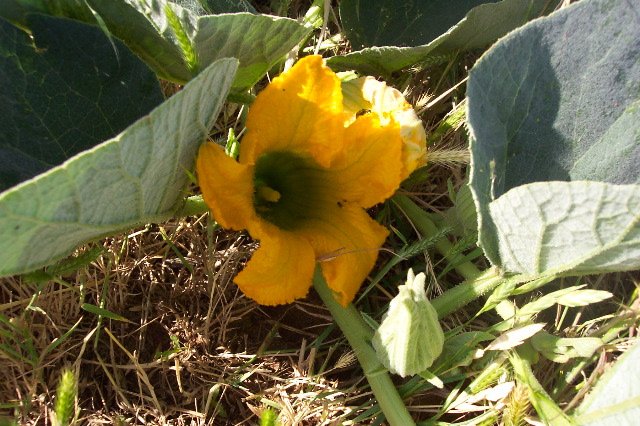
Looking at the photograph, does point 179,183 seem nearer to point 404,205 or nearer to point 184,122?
point 184,122

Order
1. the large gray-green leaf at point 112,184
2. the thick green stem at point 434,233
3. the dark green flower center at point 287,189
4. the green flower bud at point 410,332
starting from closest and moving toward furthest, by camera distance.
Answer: the large gray-green leaf at point 112,184 < the green flower bud at point 410,332 < the dark green flower center at point 287,189 < the thick green stem at point 434,233

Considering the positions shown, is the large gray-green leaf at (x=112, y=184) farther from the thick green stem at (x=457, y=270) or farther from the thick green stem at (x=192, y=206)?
the thick green stem at (x=457, y=270)

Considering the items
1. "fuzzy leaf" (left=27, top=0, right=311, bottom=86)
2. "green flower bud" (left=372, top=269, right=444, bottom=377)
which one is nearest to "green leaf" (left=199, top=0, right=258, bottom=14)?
"fuzzy leaf" (left=27, top=0, right=311, bottom=86)

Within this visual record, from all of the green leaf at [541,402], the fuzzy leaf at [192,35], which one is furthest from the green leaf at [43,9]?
the green leaf at [541,402]

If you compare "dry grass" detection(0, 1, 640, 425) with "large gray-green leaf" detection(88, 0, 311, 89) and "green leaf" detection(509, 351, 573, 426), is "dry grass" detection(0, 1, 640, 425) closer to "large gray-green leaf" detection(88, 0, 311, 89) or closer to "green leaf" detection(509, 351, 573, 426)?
"green leaf" detection(509, 351, 573, 426)

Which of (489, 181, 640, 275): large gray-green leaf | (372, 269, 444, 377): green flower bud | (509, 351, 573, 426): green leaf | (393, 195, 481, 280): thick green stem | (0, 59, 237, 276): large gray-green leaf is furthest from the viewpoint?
(393, 195, 481, 280): thick green stem

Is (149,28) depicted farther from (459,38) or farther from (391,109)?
(459,38)
